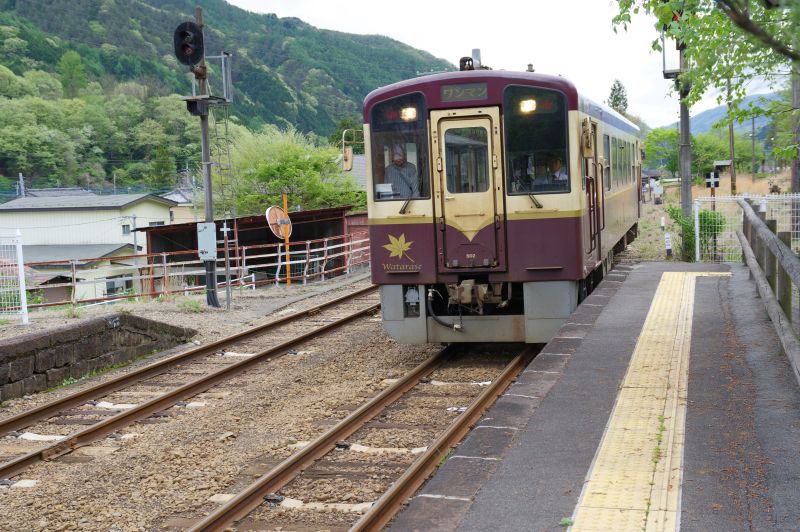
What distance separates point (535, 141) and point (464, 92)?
96 cm

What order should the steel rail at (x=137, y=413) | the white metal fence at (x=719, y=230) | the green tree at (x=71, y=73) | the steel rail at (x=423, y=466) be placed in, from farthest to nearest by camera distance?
the green tree at (x=71, y=73) → the white metal fence at (x=719, y=230) → the steel rail at (x=137, y=413) → the steel rail at (x=423, y=466)

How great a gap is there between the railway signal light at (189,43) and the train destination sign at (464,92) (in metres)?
7.67

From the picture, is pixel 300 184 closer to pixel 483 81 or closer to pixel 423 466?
pixel 483 81

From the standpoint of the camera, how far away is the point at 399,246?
991 centimetres

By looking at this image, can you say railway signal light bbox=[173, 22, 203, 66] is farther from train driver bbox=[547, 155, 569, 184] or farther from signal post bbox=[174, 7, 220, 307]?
train driver bbox=[547, 155, 569, 184]

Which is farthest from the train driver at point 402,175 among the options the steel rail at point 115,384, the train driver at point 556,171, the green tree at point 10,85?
the green tree at point 10,85

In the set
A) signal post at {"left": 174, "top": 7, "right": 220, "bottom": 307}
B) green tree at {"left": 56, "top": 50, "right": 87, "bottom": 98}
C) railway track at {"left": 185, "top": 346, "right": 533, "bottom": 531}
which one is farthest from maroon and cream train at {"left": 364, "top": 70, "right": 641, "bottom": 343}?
green tree at {"left": 56, "top": 50, "right": 87, "bottom": 98}

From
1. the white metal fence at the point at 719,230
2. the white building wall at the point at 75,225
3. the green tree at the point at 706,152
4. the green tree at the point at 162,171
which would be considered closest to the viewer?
the white metal fence at the point at 719,230

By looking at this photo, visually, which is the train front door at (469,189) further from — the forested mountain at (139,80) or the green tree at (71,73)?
the green tree at (71,73)

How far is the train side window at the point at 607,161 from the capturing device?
12.6m

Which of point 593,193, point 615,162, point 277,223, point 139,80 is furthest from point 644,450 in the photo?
point 139,80

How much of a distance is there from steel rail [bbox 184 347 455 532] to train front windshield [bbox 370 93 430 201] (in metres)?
2.16

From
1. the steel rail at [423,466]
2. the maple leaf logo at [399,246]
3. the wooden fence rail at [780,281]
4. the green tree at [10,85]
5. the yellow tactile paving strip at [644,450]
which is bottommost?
the steel rail at [423,466]

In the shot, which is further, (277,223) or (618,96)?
(618,96)
